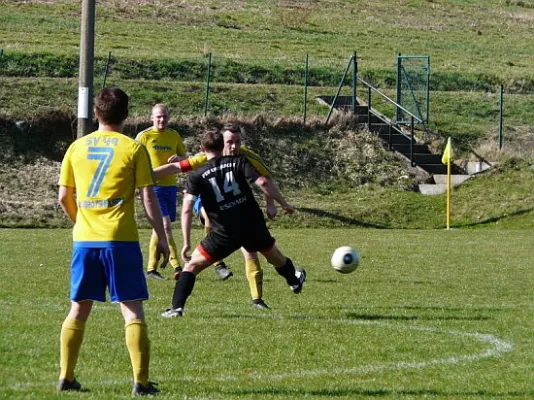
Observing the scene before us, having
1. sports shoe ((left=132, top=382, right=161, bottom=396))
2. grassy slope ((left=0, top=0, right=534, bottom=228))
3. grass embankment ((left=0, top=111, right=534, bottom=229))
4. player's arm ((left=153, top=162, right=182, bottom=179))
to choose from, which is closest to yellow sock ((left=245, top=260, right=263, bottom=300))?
player's arm ((left=153, top=162, right=182, bottom=179))

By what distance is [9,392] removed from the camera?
700cm

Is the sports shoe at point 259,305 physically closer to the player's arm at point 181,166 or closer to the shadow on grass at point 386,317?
the shadow on grass at point 386,317

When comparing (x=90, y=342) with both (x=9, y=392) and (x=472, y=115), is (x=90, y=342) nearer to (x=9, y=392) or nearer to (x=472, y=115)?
(x=9, y=392)

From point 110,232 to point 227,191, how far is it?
3335mm

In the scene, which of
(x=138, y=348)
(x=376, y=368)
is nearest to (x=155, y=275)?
(x=376, y=368)

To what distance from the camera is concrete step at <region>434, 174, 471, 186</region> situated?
99.8 ft

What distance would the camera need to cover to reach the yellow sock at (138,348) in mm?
7027

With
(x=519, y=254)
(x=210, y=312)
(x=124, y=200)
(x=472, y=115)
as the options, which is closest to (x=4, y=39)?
(x=472, y=115)

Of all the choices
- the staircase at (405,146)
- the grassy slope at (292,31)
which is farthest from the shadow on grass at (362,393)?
the grassy slope at (292,31)

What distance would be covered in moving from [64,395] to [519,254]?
44.3ft

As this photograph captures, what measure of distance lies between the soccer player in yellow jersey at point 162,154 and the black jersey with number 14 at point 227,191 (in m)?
3.75

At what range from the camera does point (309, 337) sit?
31.6 ft

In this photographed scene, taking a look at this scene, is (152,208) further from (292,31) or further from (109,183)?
(292,31)

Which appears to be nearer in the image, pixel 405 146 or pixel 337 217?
pixel 337 217
